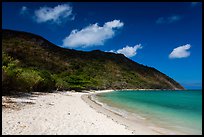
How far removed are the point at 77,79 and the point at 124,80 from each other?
63147mm

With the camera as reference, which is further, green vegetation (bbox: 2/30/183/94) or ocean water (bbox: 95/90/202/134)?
green vegetation (bbox: 2/30/183/94)

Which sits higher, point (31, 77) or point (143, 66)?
point (143, 66)

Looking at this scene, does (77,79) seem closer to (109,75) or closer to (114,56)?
(109,75)

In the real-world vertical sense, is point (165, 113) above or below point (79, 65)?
below

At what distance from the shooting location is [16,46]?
121 m

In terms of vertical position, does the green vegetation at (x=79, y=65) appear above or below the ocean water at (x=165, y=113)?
above

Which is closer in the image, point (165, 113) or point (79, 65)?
point (165, 113)

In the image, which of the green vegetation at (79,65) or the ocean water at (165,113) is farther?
the green vegetation at (79,65)

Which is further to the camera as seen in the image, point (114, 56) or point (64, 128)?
point (114, 56)

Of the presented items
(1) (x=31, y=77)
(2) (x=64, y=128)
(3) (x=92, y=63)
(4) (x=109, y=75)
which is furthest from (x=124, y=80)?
(2) (x=64, y=128)

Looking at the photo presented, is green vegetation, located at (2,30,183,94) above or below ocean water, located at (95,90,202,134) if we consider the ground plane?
above

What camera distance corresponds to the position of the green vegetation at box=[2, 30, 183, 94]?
316 feet

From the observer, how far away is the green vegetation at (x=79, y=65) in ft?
316

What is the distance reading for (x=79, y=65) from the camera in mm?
130625
